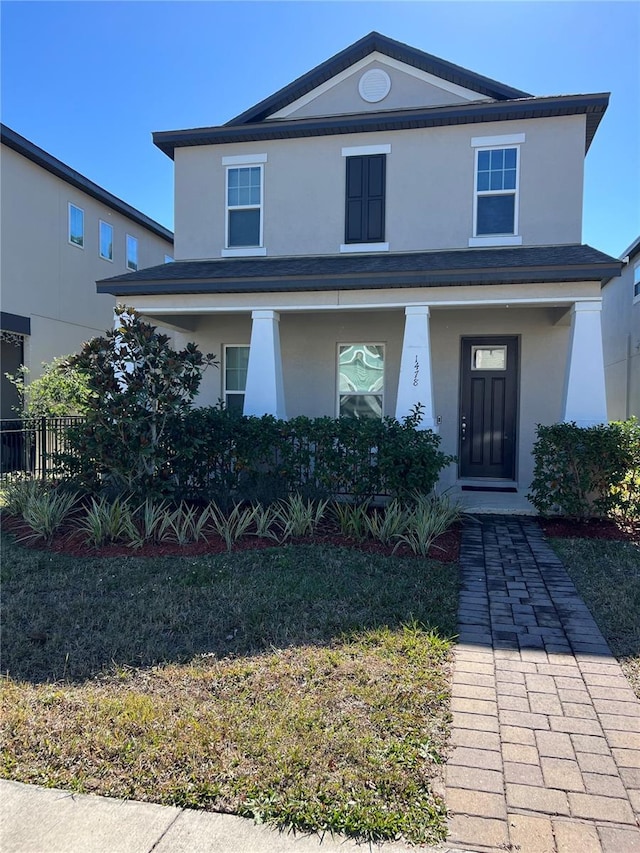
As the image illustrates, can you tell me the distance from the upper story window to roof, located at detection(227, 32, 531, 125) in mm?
951

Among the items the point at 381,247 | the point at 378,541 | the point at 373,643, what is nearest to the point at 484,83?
the point at 381,247

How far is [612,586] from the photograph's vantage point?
17.3 ft

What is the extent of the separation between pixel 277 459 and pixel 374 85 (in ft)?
23.5

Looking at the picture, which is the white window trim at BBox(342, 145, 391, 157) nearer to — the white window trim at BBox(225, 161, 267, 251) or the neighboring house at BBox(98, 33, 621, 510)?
the neighboring house at BBox(98, 33, 621, 510)

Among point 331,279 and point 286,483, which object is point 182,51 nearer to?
point 331,279

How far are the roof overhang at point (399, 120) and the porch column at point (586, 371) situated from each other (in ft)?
11.7

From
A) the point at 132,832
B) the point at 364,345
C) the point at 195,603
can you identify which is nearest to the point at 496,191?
the point at 364,345

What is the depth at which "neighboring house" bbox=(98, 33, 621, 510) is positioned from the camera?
28.8 ft

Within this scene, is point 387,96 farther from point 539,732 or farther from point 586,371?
point 539,732

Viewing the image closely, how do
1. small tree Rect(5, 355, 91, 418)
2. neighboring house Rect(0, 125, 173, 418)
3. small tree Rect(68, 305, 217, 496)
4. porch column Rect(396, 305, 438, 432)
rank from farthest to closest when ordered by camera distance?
neighboring house Rect(0, 125, 173, 418)
small tree Rect(5, 355, 91, 418)
porch column Rect(396, 305, 438, 432)
small tree Rect(68, 305, 217, 496)

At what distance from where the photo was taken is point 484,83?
973 centimetres

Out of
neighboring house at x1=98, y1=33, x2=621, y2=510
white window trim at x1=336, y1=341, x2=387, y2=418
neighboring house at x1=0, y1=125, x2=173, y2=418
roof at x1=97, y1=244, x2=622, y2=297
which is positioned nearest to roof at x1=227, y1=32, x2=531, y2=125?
neighboring house at x1=98, y1=33, x2=621, y2=510

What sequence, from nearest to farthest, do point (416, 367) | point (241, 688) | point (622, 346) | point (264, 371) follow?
point (241, 688)
point (416, 367)
point (264, 371)
point (622, 346)

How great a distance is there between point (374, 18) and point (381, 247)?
4.24 m
